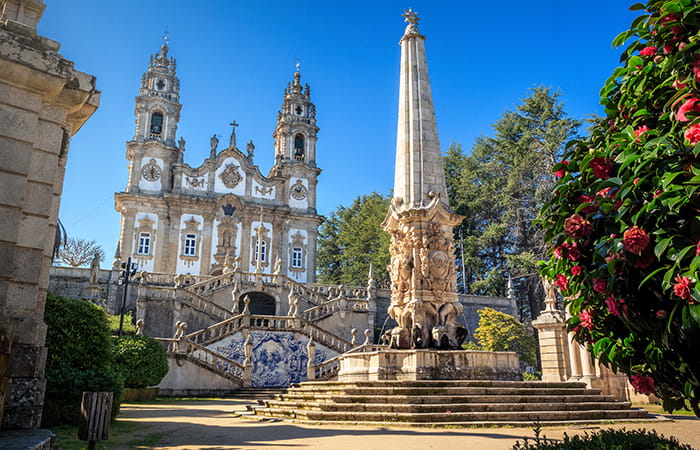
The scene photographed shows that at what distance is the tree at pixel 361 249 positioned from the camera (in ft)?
149

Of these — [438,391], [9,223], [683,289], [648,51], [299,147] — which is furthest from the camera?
[299,147]

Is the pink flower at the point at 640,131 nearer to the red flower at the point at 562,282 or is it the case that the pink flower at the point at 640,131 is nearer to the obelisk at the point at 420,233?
the red flower at the point at 562,282

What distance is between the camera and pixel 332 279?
54.4 m

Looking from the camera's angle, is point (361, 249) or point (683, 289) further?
point (361, 249)

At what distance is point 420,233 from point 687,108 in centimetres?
928

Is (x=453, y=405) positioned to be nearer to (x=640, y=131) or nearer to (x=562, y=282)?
(x=562, y=282)

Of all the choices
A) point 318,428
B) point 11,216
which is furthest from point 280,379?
point 11,216

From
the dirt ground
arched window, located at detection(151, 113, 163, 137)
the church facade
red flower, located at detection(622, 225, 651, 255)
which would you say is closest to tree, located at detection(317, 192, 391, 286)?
the church facade

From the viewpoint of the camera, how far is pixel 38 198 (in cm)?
557

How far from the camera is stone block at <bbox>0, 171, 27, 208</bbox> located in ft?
17.0

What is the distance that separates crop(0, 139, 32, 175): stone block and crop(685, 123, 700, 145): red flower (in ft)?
18.9

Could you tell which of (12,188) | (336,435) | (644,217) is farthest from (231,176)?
(644,217)

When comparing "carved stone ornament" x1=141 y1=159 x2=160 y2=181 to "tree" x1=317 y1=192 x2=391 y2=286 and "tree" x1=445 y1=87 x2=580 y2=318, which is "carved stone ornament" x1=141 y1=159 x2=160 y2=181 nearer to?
"tree" x1=317 y1=192 x2=391 y2=286

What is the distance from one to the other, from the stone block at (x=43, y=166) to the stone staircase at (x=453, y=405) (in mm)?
6250
